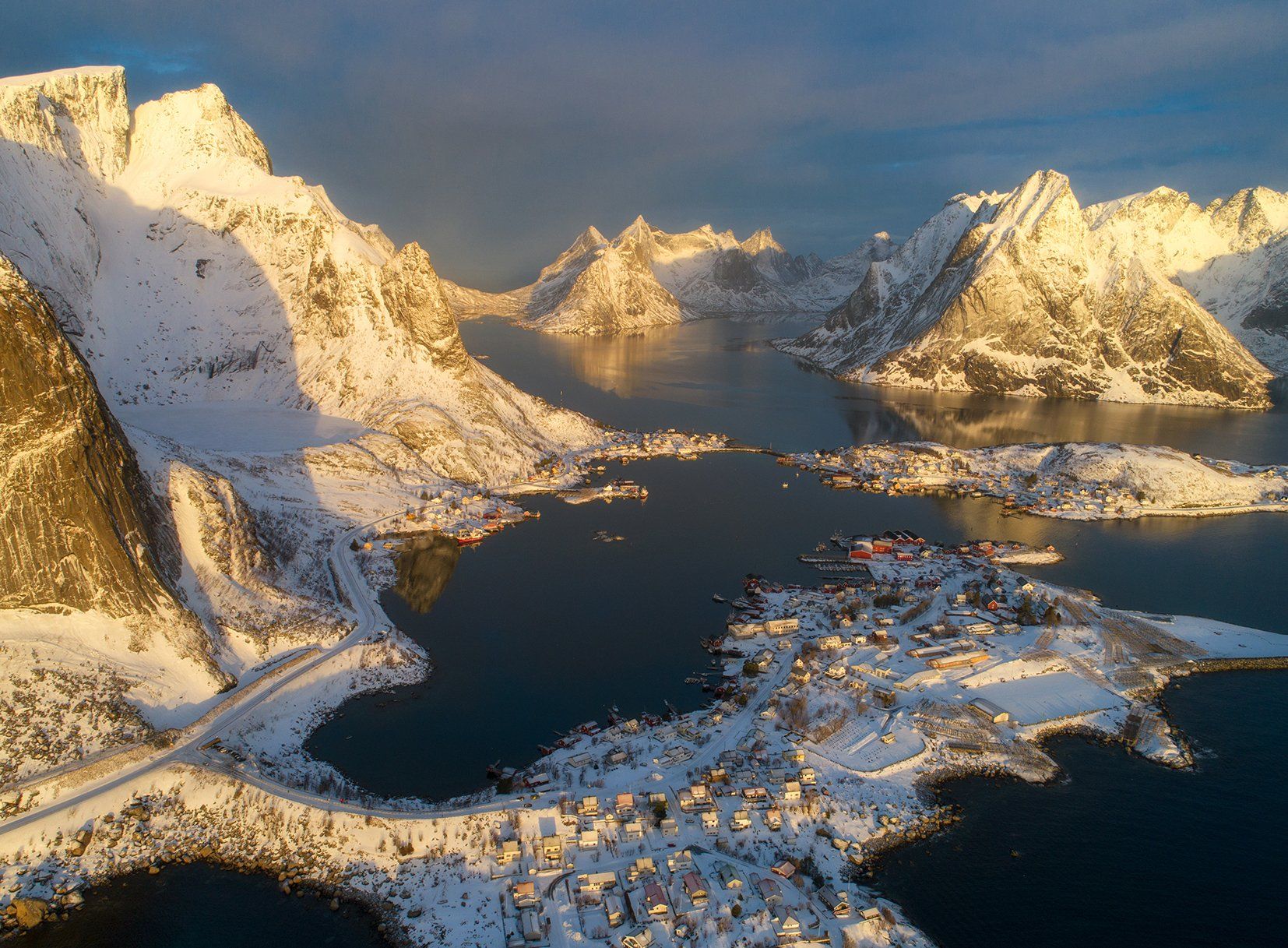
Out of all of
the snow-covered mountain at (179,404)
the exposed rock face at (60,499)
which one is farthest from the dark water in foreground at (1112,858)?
the exposed rock face at (60,499)

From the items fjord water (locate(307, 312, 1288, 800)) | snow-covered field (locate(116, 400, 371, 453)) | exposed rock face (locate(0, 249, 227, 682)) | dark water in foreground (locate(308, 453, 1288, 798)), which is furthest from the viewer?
snow-covered field (locate(116, 400, 371, 453))

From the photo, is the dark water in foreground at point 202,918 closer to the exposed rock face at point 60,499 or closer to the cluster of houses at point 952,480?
the exposed rock face at point 60,499

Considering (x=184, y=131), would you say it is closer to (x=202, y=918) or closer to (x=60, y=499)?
(x=60, y=499)

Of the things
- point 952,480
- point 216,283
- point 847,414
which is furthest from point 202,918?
point 847,414

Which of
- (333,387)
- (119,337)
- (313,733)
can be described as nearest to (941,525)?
(313,733)

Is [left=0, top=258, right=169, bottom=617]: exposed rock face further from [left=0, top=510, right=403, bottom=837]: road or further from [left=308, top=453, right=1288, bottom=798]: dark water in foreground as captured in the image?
[left=308, top=453, right=1288, bottom=798]: dark water in foreground

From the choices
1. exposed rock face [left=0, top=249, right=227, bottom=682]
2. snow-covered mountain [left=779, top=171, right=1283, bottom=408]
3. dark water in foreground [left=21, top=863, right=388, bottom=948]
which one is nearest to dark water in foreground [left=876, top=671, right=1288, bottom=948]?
dark water in foreground [left=21, top=863, right=388, bottom=948]

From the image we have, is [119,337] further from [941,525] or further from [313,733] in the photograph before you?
[941,525]

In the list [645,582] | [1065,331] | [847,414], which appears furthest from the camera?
[1065,331]
